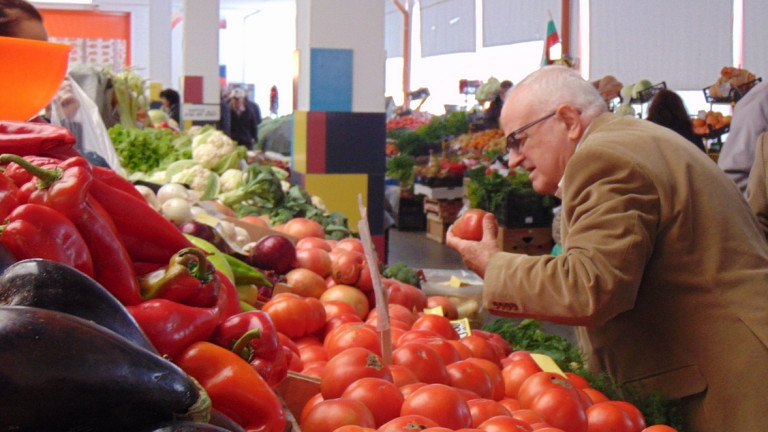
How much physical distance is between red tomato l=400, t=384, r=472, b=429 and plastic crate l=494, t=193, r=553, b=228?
7.01 meters

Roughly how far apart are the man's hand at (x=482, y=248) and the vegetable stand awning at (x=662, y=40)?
882cm

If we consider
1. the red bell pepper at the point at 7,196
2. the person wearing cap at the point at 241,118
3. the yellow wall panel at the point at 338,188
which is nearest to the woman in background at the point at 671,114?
the yellow wall panel at the point at 338,188

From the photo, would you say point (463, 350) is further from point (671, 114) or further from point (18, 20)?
point (671, 114)

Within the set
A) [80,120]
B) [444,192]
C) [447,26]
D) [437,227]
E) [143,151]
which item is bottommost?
[437,227]

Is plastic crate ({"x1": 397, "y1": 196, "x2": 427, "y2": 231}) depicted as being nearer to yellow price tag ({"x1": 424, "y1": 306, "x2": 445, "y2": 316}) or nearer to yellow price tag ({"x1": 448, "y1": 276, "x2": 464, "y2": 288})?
yellow price tag ({"x1": 448, "y1": 276, "x2": 464, "y2": 288})

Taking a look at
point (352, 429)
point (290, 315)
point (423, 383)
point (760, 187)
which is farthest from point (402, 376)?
point (760, 187)

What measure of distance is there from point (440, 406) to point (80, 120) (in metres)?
3.39

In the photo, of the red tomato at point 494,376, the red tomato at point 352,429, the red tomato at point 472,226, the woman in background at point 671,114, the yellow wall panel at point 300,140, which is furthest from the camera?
the woman in background at point 671,114

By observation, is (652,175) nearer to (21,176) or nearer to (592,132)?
(592,132)

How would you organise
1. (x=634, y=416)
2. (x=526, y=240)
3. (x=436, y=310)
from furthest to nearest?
(x=526, y=240) < (x=436, y=310) < (x=634, y=416)

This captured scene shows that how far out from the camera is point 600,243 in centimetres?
207

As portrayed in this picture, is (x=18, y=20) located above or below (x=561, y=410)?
above

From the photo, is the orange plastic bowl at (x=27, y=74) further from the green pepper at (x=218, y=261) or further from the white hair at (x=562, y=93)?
the white hair at (x=562, y=93)

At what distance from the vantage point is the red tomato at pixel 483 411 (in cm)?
158
